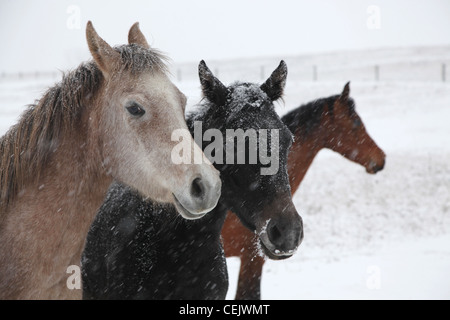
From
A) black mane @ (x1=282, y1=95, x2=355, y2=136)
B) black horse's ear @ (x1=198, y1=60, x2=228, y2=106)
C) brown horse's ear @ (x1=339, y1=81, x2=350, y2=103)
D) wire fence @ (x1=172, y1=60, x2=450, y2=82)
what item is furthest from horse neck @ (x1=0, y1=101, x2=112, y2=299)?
wire fence @ (x1=172, y1=60, x2=450, y2=82)

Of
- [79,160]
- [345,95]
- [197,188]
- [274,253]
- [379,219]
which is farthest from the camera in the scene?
[379,219]

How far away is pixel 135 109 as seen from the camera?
9.30 feet

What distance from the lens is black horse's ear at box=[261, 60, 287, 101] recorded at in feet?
12.6

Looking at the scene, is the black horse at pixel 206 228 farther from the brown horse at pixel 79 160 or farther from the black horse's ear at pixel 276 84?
the brown horse at pixel 79 160

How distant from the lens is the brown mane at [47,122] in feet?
9.46

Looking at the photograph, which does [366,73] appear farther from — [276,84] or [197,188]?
[197,188]

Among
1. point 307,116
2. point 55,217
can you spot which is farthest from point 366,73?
point 55,217

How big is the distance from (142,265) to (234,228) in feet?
6.97

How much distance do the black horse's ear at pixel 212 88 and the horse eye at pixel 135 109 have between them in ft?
3.16

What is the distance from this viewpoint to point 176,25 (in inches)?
1766

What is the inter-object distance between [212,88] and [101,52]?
1.11 m

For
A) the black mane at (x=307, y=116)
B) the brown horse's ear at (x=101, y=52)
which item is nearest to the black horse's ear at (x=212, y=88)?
the brown horse's ear at (x=101, y=52)

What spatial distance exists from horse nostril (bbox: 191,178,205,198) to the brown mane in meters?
0.87
